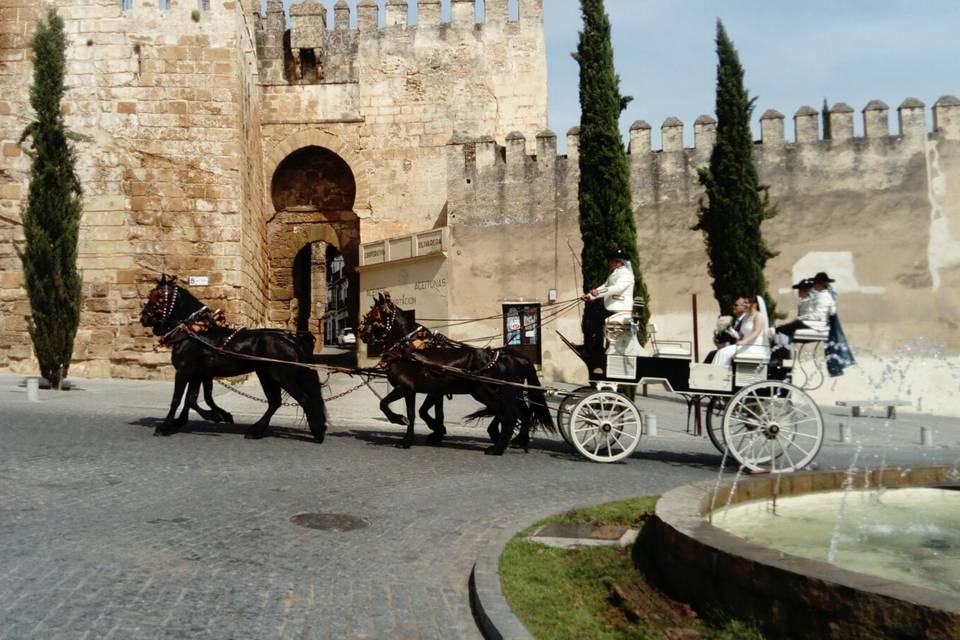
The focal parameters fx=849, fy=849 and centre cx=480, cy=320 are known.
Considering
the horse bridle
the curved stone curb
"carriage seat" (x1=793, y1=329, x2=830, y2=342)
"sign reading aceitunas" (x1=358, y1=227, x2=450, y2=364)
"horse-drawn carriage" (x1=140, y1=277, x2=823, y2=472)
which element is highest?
"sign reading aceitunas" (x1=358, y1=227, x2=450, y2=364)

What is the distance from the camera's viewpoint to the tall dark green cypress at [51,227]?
15180 millimetres

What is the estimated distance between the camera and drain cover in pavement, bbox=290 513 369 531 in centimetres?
601

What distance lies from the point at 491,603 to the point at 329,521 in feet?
7.32

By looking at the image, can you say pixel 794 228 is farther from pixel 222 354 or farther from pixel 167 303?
pixel 167 303

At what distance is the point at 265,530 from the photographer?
5789mm

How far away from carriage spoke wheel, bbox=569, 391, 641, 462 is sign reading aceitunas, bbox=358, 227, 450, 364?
42.4 feet

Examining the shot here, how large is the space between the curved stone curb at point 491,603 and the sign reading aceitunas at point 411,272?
17.3 metres

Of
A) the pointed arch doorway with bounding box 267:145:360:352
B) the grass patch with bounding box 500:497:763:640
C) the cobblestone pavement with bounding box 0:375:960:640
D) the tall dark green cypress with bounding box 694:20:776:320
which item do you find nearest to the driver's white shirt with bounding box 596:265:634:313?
the cobblestone pavement with bounding box 0:375:960:640

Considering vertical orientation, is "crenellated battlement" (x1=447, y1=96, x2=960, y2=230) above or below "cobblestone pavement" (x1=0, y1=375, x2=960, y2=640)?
above

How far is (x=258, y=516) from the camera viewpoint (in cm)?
618

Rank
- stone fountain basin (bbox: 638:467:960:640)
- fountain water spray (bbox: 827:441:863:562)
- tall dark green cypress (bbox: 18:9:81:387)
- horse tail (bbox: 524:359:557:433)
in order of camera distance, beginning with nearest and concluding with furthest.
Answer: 1. stone fountain basin (bbox: 638:467:960:640)
2. fountain water spray (bbox: 827:441:863:562)
3. horse tail (bbox: 524:359:557:433)
4. tall dark green cypress (bbox: 18:9:81:387)

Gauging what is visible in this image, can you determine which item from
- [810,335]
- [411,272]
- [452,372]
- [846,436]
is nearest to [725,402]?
[810,335]

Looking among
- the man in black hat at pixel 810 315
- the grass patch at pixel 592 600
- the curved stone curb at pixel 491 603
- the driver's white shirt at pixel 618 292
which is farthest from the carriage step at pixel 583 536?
the man in black hat at pixel 810 315

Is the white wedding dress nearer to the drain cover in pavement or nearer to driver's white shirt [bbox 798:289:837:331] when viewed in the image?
driver's white shirt [bbox 798:289:837:331]
